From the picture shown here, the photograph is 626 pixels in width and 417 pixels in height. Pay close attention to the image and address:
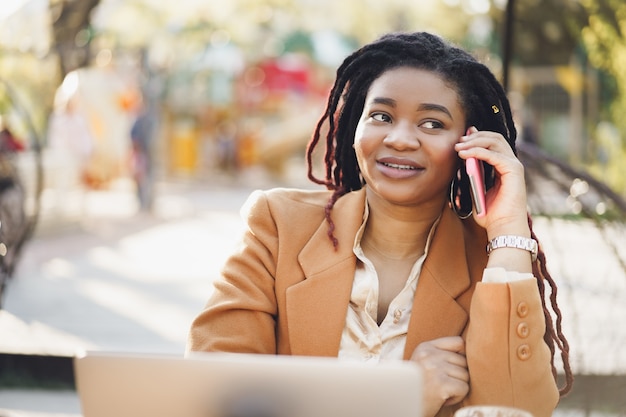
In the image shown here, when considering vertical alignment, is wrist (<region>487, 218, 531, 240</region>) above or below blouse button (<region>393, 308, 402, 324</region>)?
above

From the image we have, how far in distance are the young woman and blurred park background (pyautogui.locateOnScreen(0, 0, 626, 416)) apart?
29 centimetres

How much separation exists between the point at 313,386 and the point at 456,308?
0.90m

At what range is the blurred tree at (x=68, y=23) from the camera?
7279 mm

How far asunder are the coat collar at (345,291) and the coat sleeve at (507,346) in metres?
0.15

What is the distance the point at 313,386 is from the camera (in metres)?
1.03

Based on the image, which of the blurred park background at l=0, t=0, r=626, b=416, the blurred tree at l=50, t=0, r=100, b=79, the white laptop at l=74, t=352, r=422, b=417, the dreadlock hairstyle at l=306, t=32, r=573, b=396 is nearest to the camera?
the white laptop at l=74, t=352, r=422, b=417

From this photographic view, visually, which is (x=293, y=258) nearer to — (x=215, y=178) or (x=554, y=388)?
(x=554, y=388)

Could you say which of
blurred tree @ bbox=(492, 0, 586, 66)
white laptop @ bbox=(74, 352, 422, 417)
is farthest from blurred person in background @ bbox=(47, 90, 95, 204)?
white laptop @ bbox=(74, 352, 422, 417)

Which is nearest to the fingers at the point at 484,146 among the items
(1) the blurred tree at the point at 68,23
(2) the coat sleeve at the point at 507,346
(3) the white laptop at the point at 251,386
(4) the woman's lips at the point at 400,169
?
(4) the woman's lips at the point at 400,169

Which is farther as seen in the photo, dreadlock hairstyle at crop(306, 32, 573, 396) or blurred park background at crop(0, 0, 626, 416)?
blurred park background at crop(0, 0, 626, 416)

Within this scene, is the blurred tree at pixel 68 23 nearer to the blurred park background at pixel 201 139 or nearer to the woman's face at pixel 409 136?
the blurred park background at pixel 201 139

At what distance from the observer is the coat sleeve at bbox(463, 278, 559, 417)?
169 cm

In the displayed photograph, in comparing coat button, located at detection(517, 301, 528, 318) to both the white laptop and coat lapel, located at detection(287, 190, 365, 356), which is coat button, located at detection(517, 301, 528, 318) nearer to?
coat lapel, located at detection(287, 190, 365, 356)

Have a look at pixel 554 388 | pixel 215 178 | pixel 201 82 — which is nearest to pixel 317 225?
pixel 554 388
